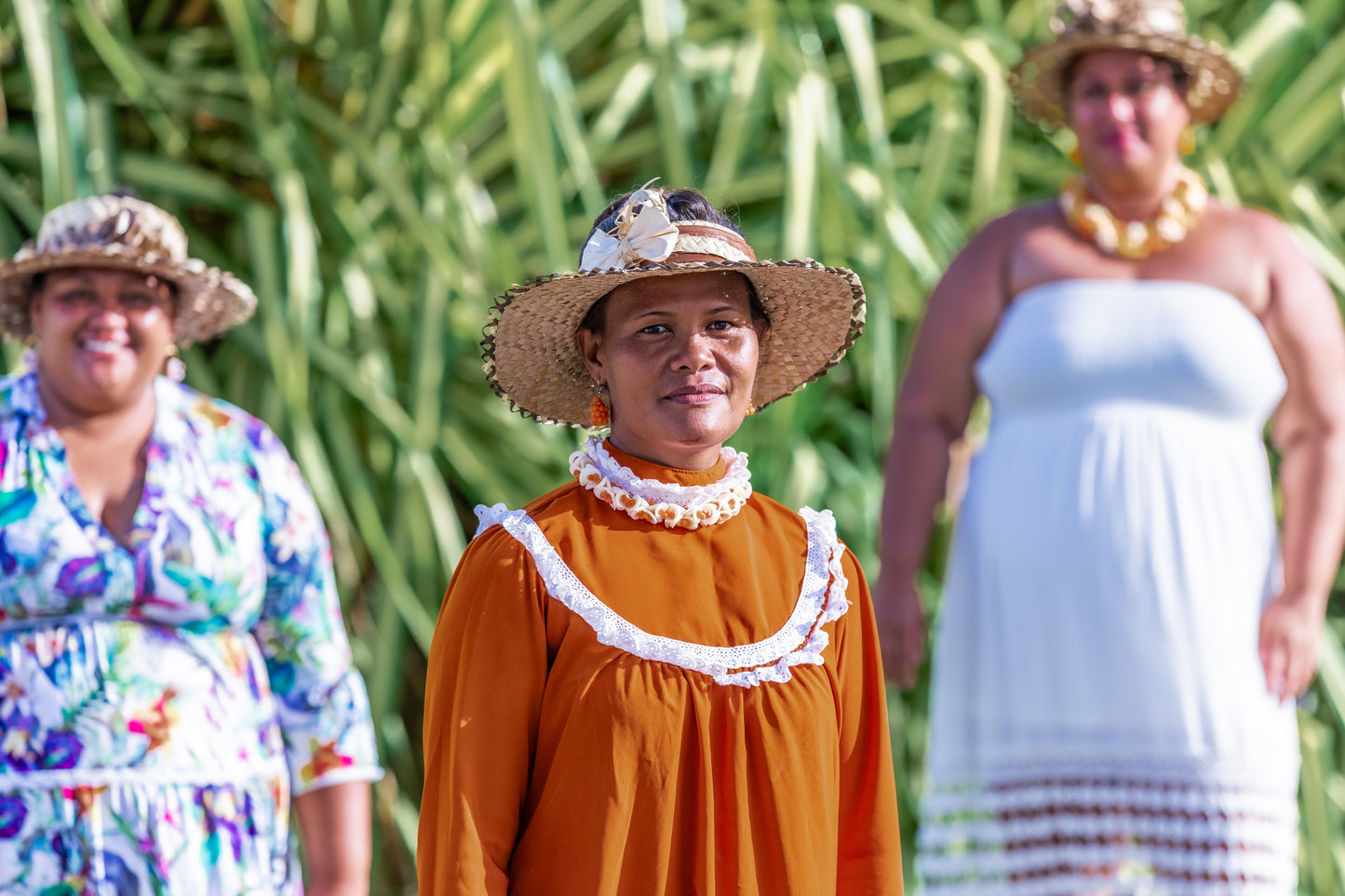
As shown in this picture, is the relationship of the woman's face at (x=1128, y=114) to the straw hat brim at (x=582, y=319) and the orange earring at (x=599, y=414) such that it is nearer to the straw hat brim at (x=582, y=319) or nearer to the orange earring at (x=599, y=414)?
the straw hat brim at (x=582, y=319)

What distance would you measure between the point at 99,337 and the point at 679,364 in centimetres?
101

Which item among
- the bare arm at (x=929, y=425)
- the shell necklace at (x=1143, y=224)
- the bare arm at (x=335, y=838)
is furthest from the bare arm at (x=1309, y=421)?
the bare arm at (x=335, y=838)

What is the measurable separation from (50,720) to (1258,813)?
137cm

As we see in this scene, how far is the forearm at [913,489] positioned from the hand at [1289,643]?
0.40 metres

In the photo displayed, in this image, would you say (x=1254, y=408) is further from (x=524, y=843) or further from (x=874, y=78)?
(x=874, y=78)

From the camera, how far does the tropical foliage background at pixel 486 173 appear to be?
9.82ft

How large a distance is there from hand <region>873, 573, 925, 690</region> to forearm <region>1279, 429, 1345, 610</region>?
1.41ft

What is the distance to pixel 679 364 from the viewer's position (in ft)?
4.57

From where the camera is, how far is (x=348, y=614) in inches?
123

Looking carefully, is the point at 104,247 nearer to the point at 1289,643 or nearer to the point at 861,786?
the point at 861,786

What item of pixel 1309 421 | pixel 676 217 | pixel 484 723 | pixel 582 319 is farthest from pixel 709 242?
pixel 1309 421

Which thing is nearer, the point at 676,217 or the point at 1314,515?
the point at 676,217

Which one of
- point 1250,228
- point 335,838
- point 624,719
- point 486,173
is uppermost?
point 486,173

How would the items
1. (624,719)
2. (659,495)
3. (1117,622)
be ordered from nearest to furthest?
(624,719), (659,495), (1117,622)
